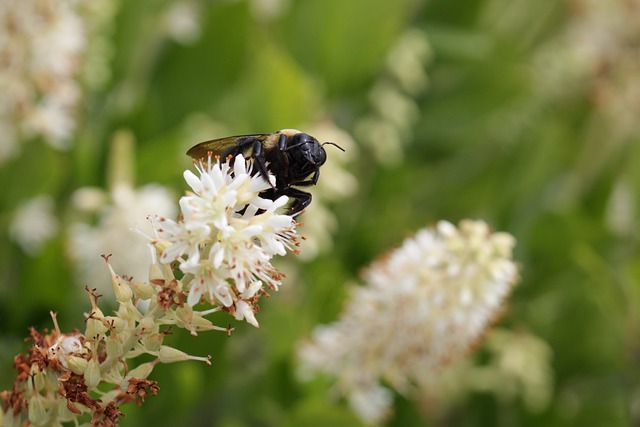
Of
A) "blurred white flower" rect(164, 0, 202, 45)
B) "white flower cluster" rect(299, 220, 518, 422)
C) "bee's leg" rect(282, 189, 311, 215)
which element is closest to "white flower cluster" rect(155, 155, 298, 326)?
"bee's leg" rect(282, 189, 311, 215)

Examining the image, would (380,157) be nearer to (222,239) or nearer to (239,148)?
(239,148)

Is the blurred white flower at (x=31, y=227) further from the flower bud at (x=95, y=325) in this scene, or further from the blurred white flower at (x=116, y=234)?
the flower bud at (x=95, y=325)

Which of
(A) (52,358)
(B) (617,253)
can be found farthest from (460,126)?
(A) (52,358)

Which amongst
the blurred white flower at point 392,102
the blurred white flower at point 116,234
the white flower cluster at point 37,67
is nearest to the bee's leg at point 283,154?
the blurred white flower at point 116,234

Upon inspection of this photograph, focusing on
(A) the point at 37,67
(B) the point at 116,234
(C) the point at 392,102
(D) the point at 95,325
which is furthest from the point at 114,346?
(C) the point at 392,102

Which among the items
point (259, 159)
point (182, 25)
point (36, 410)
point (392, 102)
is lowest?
point (36, 410)

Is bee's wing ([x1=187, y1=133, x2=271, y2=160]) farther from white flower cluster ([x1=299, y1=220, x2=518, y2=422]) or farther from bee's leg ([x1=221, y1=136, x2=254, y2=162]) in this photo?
white flower cluster ([x1=299, y1=220, x2=518, y2=422])

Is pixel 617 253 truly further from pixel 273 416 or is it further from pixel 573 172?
pixel 273 416
